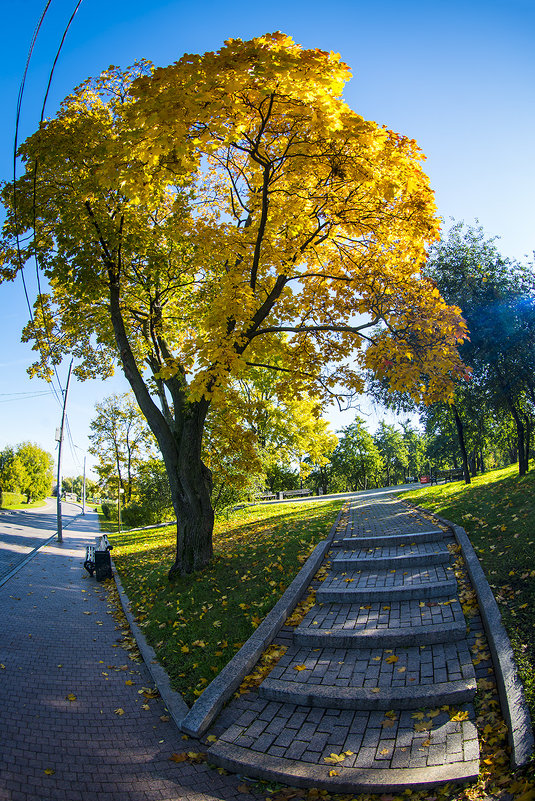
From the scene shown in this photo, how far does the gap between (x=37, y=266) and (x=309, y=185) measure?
228 inches

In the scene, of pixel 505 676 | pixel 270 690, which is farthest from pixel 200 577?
pixel 505 676

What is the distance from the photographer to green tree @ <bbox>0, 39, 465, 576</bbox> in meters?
4.75

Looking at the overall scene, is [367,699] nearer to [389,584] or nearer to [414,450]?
[389,584]

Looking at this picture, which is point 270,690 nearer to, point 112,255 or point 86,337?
point 112,255

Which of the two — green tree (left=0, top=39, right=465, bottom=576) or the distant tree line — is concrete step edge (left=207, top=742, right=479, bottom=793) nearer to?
green tree (left=0, top=39, right=465, bottom=576)

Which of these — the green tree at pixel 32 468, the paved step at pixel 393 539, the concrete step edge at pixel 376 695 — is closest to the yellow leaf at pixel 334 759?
the concrete step edge at pixel 376 695

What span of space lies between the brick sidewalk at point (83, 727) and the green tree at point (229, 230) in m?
2.89

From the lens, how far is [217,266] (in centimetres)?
909

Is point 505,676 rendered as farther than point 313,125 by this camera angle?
No

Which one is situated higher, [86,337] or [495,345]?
[86,337]

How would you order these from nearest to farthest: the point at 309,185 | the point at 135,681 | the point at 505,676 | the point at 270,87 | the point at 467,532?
the point at 505,676, the point at 270,87, the point at 135,681, the point at 309,185, the point at 467,532

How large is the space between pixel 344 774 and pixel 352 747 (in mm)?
293

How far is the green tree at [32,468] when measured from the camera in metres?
62.4

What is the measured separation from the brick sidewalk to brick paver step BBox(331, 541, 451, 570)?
341 cm
